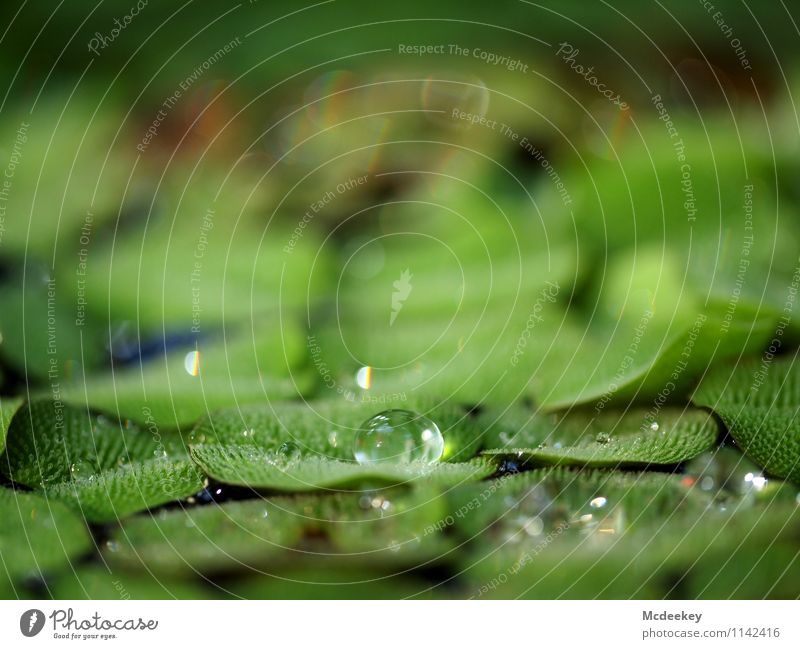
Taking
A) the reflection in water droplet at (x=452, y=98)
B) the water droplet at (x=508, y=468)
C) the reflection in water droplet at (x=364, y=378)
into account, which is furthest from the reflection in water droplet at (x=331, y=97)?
the water droplet at (x=508, y=468)

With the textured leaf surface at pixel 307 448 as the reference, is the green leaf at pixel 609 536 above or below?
below

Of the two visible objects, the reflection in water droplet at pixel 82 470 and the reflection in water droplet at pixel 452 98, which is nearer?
the reflection in water droplet at pixel 82 470

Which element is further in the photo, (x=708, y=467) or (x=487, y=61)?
(x=487, y=61)

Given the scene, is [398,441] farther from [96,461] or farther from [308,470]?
[96,461]

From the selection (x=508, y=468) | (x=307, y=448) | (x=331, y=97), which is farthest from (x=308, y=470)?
(x=331, y=97)

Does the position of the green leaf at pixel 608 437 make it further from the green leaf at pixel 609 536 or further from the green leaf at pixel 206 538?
the green leaf at pixel 206 538

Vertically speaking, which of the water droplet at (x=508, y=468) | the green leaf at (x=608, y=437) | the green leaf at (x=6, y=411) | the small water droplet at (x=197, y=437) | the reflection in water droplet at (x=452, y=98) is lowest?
the water droplet at (x=508, y=468)
